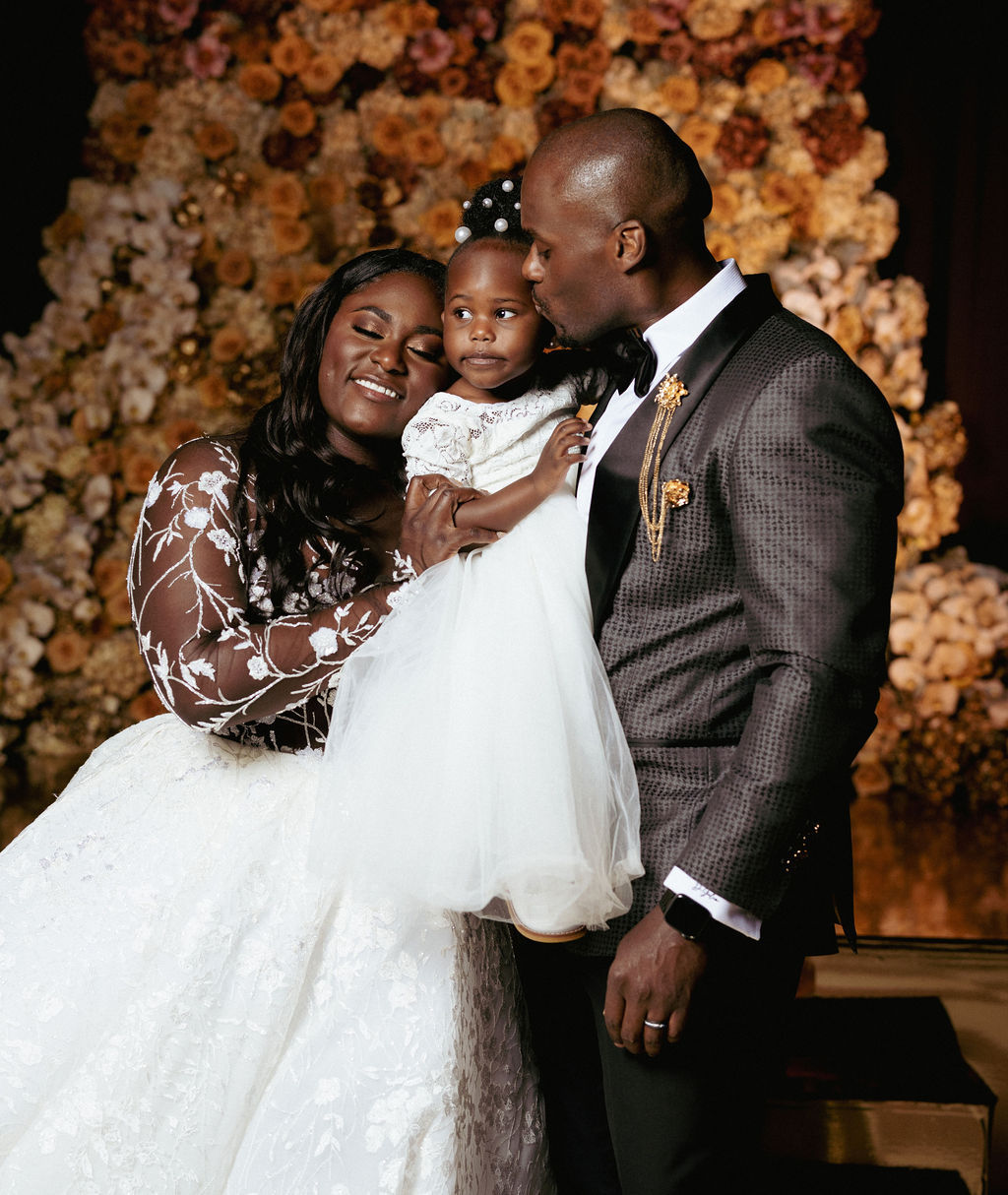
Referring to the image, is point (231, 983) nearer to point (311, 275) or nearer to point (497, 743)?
point (497, 743)

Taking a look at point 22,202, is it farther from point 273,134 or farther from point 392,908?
point 392,908

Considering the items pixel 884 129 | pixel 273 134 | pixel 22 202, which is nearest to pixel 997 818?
pixel 884 129

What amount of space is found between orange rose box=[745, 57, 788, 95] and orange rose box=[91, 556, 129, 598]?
3231 mm

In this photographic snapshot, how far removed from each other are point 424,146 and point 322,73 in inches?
19.8

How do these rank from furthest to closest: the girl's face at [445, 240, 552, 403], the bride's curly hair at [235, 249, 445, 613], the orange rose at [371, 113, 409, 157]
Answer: the orange rose at [371, 113, 409, 157], the bride's curly hair at [235, 249, 445, 613], the girl's face at [445, 240, 552, 403]

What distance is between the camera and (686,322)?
1.45 meters

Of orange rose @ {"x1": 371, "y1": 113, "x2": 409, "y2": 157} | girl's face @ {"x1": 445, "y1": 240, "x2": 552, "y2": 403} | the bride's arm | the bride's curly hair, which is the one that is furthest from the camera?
orange rose @ {"x1": 371, "y1": 113, "x2": 409, "y2": 157}

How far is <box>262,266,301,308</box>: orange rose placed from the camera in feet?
14.8

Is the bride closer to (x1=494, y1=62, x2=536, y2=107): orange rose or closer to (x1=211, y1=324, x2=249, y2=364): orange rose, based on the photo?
(x1=211, y1=324, x2=249, y2=364): orange rose

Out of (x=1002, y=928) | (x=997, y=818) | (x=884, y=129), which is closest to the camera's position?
(x=1002, y=928)

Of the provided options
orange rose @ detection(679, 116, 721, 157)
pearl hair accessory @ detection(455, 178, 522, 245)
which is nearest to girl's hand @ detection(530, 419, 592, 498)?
pearl hair accessory @ detection(455, 178, 522, 245)

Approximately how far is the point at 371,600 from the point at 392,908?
461 mm

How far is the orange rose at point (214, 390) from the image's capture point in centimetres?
450

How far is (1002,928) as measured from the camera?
10.4 ft
